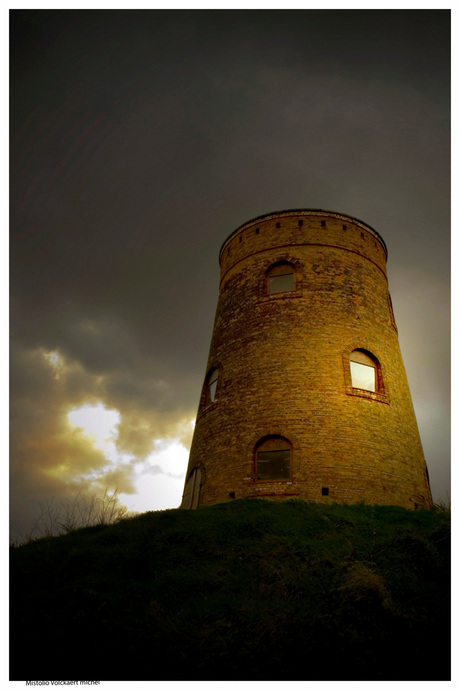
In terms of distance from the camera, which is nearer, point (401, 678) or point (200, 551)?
point (401, 678)

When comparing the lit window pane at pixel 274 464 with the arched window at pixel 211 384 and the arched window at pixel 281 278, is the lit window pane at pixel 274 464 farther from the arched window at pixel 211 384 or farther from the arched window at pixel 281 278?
the arched window at pixel 281 278

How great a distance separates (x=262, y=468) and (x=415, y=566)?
530cm

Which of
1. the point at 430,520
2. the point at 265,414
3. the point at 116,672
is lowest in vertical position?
the point at 116,672

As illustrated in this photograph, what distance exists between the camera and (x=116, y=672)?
5652 millimetres

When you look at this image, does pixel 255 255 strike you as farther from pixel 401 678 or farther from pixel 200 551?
pixel 401 678

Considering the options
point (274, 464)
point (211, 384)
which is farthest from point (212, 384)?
point (274, 464)

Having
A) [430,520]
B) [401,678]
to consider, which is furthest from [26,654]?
[430,520]

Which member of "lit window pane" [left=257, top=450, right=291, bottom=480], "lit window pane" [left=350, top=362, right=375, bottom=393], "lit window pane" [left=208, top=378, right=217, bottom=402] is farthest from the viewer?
"lit window pane" [left=208, top=378, right=217, bottom=402]

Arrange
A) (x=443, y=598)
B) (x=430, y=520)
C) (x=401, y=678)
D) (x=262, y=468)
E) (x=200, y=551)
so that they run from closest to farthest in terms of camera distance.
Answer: (x=401, y=678) → (x=443, y=598) → (x=200, y=551) → (x=430, y=520) → (x=262, y=468)

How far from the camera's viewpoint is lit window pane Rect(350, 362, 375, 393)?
13984 mm

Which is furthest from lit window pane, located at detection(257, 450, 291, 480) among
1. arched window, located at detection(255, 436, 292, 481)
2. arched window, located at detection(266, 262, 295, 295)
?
arched window, located at detection(266, 262, 295, 295)

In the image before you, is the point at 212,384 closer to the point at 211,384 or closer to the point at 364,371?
the point at 211,384

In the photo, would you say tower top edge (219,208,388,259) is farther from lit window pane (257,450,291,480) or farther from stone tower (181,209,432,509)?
lit window pane (257,450,291,480)

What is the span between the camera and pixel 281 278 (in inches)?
616
